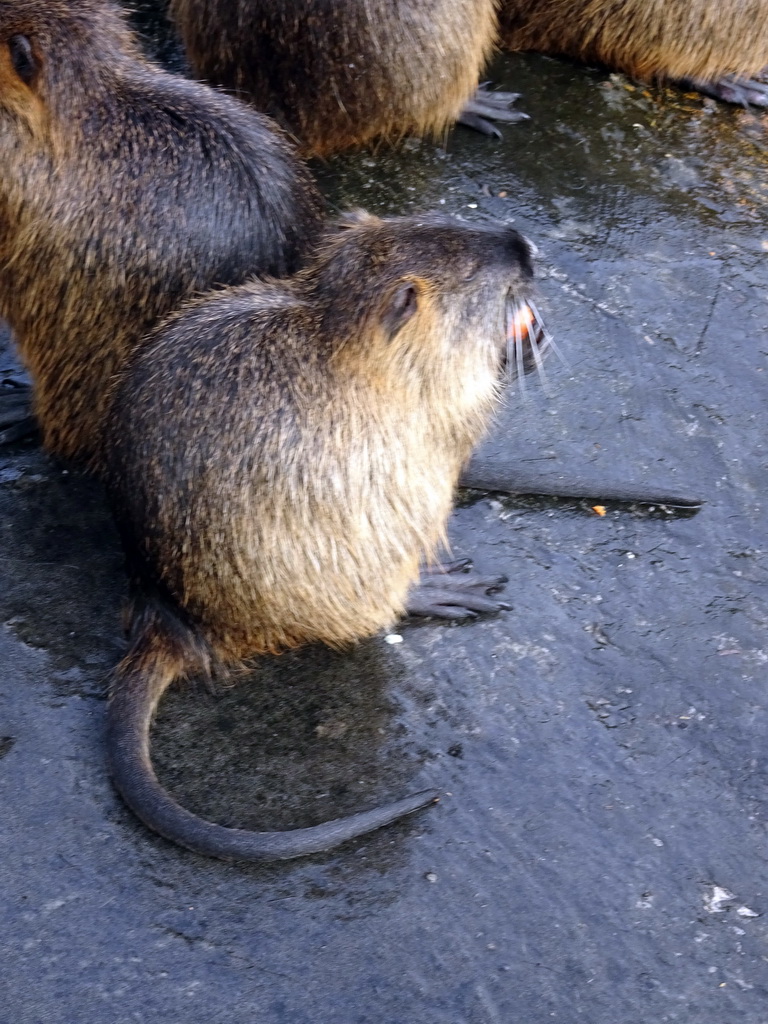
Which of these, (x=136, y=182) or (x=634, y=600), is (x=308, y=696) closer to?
(x=634, y=600)

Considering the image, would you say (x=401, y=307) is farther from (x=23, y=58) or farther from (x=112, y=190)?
(x=23, y=58)

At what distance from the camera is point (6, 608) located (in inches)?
96.4

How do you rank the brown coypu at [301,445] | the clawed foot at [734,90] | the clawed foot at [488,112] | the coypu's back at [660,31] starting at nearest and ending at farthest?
the brown coypu at [301,445], the clawed foot at [488,112], the coypu's back at [660,31], the clawed foot at [734,90]

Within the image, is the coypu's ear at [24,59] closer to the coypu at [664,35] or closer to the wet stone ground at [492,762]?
the wet stone ground at [492,762]

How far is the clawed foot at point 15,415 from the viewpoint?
2.81m

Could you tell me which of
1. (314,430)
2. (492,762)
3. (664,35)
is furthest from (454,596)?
(664,35)

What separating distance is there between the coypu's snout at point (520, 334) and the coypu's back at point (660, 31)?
191cm

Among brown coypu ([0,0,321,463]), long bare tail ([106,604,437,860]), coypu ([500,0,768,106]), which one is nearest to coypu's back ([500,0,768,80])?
coypu ([500,0,768,106])

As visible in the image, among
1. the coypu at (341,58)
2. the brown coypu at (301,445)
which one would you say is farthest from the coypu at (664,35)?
the brown coypu at (301,445)

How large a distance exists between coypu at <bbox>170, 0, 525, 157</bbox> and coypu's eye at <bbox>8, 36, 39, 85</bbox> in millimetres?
945

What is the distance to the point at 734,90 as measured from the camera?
4004 millimetres

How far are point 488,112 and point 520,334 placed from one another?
1.64 meters

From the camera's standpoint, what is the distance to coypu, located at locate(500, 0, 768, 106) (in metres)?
3.90

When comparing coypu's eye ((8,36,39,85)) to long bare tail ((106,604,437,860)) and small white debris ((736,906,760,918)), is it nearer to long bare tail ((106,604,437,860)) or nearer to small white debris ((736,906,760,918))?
long bare tail ((106,604,437,860))
